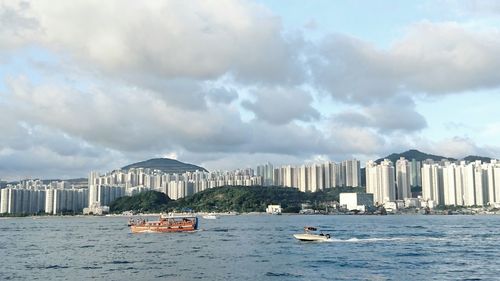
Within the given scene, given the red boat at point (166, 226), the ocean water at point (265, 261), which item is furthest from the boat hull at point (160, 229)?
the ocean water at point (265, 261)

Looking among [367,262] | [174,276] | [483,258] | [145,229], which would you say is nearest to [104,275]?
[174,276]

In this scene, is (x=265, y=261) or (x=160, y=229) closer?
(x=265, y=261)

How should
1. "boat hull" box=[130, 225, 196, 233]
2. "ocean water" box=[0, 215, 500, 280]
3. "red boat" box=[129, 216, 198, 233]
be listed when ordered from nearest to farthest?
1. "ocean water" box=[0, 215, 500, 280]
2. "boat hull" box=[130, 225, 196, 233]
3. "red boat" box=[129, 216, 198, 233]

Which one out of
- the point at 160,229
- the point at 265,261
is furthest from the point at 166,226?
the point at 265,261

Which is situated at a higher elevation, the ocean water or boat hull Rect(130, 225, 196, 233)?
boat hull Rect(130, 225, 196, 233)

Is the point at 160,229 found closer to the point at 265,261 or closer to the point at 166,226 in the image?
the point at 166,226

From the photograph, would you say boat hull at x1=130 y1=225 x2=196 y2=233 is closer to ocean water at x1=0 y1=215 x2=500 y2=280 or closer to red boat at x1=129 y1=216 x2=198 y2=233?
red boat at x1=129 y1=216 x2=198 y2=233

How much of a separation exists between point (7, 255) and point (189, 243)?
69.2 feet

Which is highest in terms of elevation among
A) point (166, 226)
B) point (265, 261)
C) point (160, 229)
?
point (166, 226)

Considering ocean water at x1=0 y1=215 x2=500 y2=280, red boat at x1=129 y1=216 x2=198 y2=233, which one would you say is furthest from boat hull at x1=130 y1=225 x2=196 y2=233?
ocean water at x1=0 y1=215 x2=500 y2=280

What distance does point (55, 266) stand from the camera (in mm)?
45969

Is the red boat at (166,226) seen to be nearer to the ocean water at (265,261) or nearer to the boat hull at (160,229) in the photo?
the boat hull at (160,229)

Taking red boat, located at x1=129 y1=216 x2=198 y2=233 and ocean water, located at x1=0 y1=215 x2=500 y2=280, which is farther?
red boat, located at x1=129 y1=216 x2=198 y2=233

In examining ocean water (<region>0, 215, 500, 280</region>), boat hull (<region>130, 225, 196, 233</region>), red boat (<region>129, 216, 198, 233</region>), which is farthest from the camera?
red boat (<region>129, 216, 198, 233</region>)
